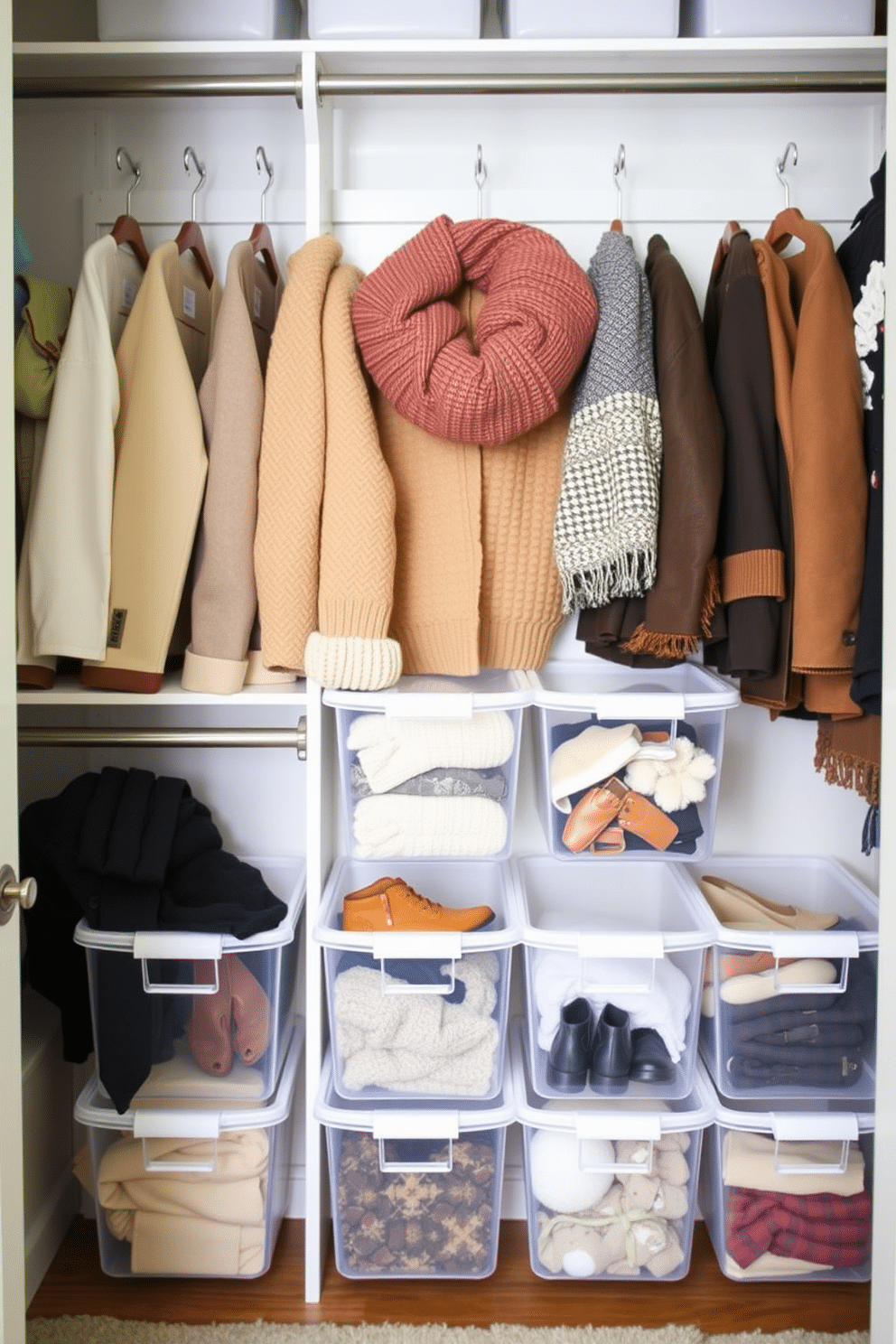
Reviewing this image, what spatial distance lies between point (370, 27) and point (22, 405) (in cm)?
81

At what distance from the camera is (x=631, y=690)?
1.87 m

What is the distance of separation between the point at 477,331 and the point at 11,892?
1.04 meters

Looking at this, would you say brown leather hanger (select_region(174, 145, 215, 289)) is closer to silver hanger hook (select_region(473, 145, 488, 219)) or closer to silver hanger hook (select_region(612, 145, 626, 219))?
silver hanger hook (select_region(473, 145, 488, 219))

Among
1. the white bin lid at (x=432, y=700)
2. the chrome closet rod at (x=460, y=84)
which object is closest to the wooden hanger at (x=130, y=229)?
the chrome closet rod at (x=460, y=84)

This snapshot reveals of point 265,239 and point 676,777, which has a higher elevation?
point 265,239

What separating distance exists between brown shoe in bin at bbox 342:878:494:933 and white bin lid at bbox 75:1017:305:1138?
1.14 feet

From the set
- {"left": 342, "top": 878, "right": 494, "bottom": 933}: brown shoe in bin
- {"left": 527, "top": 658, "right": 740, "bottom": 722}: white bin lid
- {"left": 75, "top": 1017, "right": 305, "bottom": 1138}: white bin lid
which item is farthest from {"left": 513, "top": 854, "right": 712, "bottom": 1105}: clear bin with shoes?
{"left": 75, "top": 1017, "right": 305, "bottom": 1138}: white bin lid

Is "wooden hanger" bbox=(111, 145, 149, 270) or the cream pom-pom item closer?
the cream pom-pom item

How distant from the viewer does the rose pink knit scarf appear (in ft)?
5.16

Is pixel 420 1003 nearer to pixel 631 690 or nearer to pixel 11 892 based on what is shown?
pixel 631 690

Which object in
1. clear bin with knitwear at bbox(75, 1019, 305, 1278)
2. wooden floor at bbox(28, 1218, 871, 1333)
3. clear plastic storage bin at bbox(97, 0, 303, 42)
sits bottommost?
Answer: wooden floor at bbox(28, 1218, 871, 1333)

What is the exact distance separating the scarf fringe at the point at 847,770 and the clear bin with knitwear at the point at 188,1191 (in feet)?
3.50

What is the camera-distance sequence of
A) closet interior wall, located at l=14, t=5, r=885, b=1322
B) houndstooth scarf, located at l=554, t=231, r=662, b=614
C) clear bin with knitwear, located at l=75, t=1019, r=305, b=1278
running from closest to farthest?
1. houndstooth scarf, located at l=554, t=231, r=662, b=614
2. clear bin with knitwear, located at l=75, t=1019, r=305, b=1278
3. closet interior wall, located at l=14, t=5, r=885, b=1322

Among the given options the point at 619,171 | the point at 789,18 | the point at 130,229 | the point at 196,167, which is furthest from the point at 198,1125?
the point at 789,18
